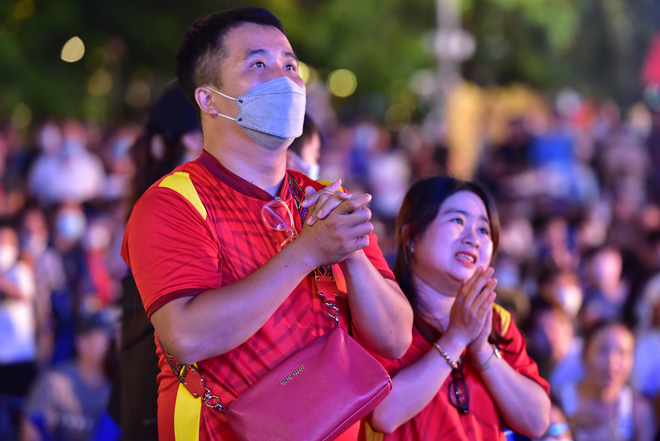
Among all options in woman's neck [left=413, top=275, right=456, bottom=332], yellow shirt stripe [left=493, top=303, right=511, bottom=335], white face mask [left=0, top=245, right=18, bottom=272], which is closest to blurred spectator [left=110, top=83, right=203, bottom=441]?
woman's neck [left=413, top=275, right=456, bottom=332]

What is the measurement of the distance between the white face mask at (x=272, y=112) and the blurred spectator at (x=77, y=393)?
3654mm

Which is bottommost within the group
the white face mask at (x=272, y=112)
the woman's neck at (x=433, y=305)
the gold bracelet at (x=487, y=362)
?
the gold bracelet at (x=487, y=362)

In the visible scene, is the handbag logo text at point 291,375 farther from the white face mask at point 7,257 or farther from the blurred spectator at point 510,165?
the blurred spectator at point 510,165

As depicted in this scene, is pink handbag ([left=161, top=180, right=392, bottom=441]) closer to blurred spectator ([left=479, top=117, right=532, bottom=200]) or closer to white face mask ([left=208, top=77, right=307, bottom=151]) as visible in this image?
white face mask ([left=208, top=77, right=307, bottom=151])

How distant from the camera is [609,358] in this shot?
17.7ft

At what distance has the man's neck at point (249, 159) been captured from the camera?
98.5 inches

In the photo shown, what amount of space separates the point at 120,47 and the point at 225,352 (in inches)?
549

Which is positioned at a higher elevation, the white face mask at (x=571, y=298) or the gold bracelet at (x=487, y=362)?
the gold bracelet at (x=487, y=362)

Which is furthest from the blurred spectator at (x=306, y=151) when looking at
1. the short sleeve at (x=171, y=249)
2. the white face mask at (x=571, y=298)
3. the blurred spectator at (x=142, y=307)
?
the white face mask at (x=571, y=298)

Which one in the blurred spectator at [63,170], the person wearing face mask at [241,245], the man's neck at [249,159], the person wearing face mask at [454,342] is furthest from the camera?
the blurred spectator at [63,170]

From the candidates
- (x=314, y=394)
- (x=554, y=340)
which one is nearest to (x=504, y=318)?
(x=314, y=394)

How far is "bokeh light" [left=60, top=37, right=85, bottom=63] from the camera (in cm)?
1382

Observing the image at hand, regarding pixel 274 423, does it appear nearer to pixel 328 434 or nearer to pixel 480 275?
pixel 328 434

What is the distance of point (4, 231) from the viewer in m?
7.36
